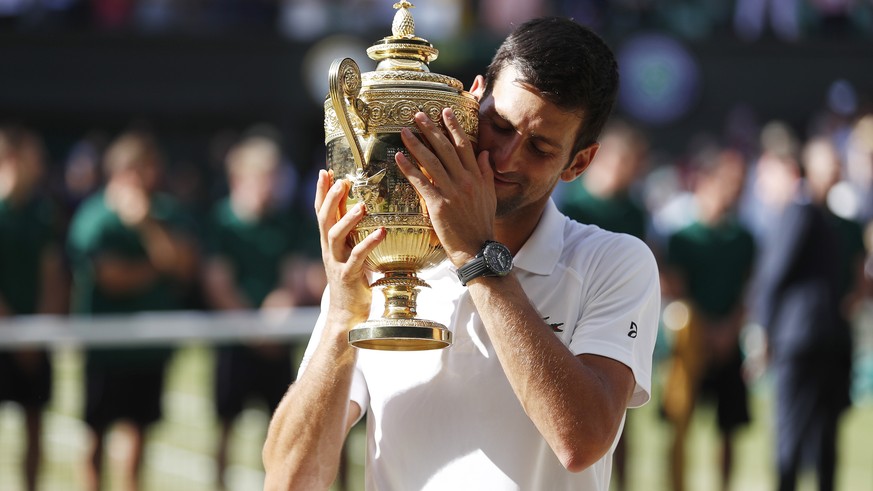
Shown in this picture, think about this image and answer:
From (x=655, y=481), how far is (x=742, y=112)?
39.7 feet

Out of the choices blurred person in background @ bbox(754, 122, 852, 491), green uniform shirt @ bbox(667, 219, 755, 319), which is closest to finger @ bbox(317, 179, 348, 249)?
blurred person in background @ bbox(754, 122, 852, 491)

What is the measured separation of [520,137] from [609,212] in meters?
5.23

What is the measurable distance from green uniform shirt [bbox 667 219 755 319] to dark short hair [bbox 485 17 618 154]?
568 centimetres

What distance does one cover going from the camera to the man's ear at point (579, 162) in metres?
2.82

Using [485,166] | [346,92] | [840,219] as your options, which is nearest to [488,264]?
[485,166]

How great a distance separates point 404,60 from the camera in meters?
2.70

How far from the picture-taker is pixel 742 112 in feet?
64.6

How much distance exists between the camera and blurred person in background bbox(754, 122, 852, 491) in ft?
23.9

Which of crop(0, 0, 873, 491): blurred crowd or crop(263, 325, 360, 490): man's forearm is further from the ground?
crop(0, 0, 873, 491): blurred crowd

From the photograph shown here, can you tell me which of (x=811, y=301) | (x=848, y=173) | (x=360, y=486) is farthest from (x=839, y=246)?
(x=848, y=173)

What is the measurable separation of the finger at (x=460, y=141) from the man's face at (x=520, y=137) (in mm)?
125

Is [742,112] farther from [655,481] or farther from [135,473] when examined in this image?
[135,473]

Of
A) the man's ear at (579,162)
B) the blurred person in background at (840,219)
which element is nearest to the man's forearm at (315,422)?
the man's ear at (579,162)

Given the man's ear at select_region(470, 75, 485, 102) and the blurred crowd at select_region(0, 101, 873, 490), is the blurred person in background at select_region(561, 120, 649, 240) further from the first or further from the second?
the man's ear at select_region(470, 75, 485, 102)
